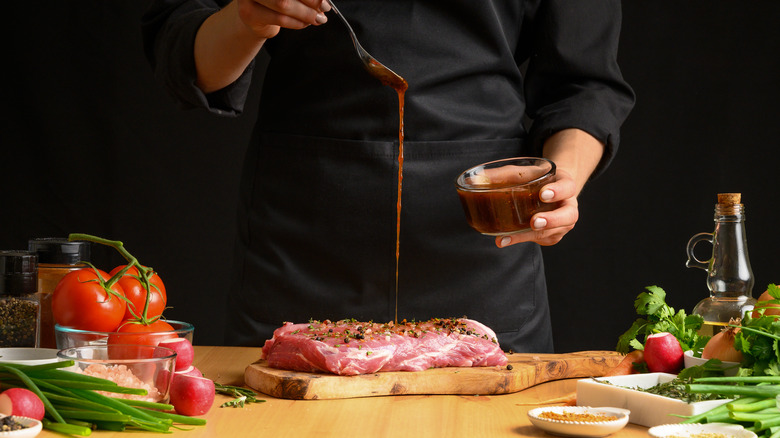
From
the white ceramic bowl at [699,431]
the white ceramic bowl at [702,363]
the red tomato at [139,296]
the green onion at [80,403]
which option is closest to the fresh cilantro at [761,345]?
the white ceramic bowl at [702,363]

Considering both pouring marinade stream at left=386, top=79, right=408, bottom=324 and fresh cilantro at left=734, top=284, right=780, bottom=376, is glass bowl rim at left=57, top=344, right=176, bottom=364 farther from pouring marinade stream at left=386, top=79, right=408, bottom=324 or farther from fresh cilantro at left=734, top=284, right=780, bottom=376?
fresh cilantro at left=734, top=284, right=780, bottom=376

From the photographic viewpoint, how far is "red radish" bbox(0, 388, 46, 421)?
129cm

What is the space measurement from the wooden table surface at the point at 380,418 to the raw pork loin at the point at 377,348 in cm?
8

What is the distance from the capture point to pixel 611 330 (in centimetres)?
373

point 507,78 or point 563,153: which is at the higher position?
point 507,78

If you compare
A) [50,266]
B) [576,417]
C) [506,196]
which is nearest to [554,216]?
[506,196]

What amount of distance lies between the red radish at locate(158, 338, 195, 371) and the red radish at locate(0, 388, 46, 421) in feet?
0.97

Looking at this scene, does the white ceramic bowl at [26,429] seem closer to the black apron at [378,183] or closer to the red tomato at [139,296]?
the red tomato at [139,296]

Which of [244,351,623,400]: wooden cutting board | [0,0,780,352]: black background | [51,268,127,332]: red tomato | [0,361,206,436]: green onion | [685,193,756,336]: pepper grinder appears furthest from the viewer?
[0,0,780,352]: black background

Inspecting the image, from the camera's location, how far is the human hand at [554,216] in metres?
1.78

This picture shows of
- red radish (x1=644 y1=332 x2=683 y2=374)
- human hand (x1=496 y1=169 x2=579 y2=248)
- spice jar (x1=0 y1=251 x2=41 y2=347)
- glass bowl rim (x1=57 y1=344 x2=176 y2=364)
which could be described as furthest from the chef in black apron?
glass bowl rim (x1=57 y1=344 x2=176 y2=364)

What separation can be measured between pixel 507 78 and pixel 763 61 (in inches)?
66.5

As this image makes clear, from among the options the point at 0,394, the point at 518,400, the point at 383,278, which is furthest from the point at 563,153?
the point at 0,394

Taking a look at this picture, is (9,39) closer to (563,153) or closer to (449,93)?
(449,93)
